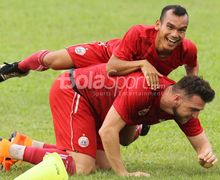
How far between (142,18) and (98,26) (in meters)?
1.65

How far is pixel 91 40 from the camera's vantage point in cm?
2023

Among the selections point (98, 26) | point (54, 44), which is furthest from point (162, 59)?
point (98, 26)

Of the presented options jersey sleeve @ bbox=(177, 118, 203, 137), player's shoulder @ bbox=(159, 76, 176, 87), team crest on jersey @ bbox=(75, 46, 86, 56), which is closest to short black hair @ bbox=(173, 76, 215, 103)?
player's shoulder @ bbox=(159, 76, 176, 87)

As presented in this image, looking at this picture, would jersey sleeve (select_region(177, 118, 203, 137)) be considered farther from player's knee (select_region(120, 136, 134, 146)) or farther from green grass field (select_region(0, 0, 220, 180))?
player's knee (select_region(120, 136, 134, 146))

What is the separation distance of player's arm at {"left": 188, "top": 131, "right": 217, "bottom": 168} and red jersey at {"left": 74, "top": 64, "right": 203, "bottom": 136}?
75mm

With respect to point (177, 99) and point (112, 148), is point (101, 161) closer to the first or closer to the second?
point (112, 148)

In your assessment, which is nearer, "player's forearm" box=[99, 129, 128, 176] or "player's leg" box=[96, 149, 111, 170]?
"player's forearm" box=[99, 129, 128, 176]

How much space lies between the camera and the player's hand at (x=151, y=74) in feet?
29.1

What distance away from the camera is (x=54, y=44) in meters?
19.5

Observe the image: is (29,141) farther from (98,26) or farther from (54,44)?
(98,26)

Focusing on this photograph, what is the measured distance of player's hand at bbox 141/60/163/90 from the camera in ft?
29.1

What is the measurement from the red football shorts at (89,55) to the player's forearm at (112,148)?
5.26 feet

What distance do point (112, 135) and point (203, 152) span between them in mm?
1076

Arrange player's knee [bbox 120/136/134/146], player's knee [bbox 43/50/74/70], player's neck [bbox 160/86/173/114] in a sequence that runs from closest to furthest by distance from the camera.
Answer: player's neck [bbox 160/86/173/114] < player's knee [bbox 120/136/134/146] < player's knee [bbox 43/50/74/70]
